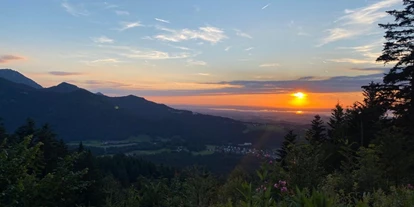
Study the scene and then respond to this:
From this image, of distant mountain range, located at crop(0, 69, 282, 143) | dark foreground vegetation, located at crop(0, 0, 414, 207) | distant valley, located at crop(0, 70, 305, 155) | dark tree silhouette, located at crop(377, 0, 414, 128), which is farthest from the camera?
distant mountain range, located at crop(0, 69, 282, 143)

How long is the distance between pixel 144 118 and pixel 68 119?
42.0m

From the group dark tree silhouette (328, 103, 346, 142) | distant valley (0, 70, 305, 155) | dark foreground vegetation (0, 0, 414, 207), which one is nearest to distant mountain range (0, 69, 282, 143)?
distant valley (0, 70, 305, 155)

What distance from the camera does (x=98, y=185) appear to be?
106 feet

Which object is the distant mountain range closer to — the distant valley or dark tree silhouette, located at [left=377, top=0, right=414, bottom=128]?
the distant valley

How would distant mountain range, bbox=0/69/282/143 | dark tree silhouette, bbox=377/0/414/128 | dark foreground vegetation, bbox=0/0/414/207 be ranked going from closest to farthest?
dark foreground vegetation, bbox=0/0/414/207
dark tree silhouette, bbox=377/0/414/128
distant mountain range, bbox=0/69/282/143

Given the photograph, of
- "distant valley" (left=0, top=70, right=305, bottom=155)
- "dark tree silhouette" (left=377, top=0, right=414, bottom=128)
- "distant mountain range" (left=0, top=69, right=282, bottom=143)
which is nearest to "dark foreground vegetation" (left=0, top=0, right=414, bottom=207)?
"dark tree silhouette" (left=377, top=0, right=414, bottom=128)

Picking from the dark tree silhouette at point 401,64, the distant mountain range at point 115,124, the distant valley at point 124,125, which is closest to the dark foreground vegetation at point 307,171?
the dark tree silhouette at point 401,64

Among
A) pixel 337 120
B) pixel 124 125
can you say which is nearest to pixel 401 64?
pixel 337 120

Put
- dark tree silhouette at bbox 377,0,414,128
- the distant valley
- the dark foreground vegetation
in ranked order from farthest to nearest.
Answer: the distant valley < dark tree silhouette at bbox 377,0,414,128 < the dark foreground vegetation

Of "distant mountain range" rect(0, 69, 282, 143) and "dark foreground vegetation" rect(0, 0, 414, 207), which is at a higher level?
"dark foreground vegetation" rect(0, 0, 414, 207)

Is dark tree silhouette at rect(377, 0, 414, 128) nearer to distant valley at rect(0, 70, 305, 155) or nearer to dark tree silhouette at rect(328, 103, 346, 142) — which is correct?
dark tree silhouette at rect(328, 103, 346, 142)

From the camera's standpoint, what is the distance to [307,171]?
23.7 feet

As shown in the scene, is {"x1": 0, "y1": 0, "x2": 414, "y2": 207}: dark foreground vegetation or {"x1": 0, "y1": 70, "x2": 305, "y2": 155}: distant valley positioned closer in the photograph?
{"x1": 0, "y1": 0, "x2": 414, "y2": 207}: dark foreground vegetation

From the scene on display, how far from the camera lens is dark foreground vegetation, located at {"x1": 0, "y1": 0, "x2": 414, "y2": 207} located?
443 cm
